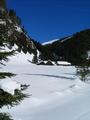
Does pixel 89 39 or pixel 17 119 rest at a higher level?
pixel 89 39

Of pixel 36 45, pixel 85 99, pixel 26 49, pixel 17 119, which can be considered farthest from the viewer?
pixel 36 45

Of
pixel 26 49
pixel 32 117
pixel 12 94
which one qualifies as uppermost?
pixel 26 49

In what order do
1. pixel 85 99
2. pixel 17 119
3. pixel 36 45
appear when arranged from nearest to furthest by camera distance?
pixel 17 119 < pixel 85 99 < pixel 36 45

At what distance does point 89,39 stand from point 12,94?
17759 centimetres

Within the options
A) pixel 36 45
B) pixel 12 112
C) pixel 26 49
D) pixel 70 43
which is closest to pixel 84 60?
pixel 12 112

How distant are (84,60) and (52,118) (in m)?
16.4

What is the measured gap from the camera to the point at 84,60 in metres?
28.0

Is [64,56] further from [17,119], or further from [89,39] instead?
[17,119]

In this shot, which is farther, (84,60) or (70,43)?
(70,43)

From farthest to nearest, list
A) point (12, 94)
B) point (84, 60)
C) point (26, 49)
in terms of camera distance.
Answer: point (26, 49)
point (84, 60)
point (12, 94)

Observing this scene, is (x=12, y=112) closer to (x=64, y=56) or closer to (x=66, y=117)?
(x=66, y=117)

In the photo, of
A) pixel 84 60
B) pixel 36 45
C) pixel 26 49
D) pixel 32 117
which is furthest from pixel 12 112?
pixel 36 45

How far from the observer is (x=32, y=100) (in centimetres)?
1642

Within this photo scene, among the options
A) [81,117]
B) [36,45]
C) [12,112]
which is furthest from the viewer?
[36,45]
